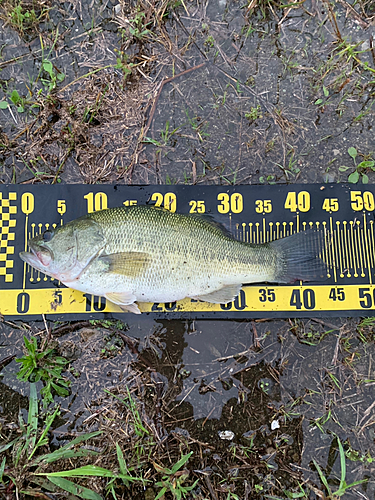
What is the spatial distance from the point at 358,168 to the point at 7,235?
3.83 meters

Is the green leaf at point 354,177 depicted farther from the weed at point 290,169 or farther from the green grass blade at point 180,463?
the green grass blade at point 180,463

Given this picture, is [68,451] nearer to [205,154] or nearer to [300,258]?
[300,258]

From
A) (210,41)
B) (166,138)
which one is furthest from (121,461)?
(210,41)

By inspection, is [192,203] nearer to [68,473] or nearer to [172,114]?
[172,114]

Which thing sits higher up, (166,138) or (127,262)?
(166,138)

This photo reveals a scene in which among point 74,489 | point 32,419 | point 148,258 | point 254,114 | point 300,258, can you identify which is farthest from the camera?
point 254,114

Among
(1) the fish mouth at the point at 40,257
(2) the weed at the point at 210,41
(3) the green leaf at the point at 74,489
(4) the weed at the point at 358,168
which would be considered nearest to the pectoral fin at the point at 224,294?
(1) the fish mouth at the point at 40,257

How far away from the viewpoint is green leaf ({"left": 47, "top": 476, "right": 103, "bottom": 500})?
284cm

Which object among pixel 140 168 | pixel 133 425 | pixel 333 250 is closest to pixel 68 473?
pixel 133 425

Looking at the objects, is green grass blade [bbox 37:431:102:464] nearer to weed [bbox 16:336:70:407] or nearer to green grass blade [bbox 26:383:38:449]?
green grass blade [bbox 26:383:38:449]

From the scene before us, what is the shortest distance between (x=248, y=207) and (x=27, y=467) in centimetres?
330

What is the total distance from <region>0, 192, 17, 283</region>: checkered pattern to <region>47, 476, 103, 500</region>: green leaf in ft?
6.25

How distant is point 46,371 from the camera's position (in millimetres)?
3166

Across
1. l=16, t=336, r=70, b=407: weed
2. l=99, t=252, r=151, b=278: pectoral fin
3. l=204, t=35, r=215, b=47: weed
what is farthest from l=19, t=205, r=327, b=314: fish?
l=204, t=35, r=215, b=47: weed
